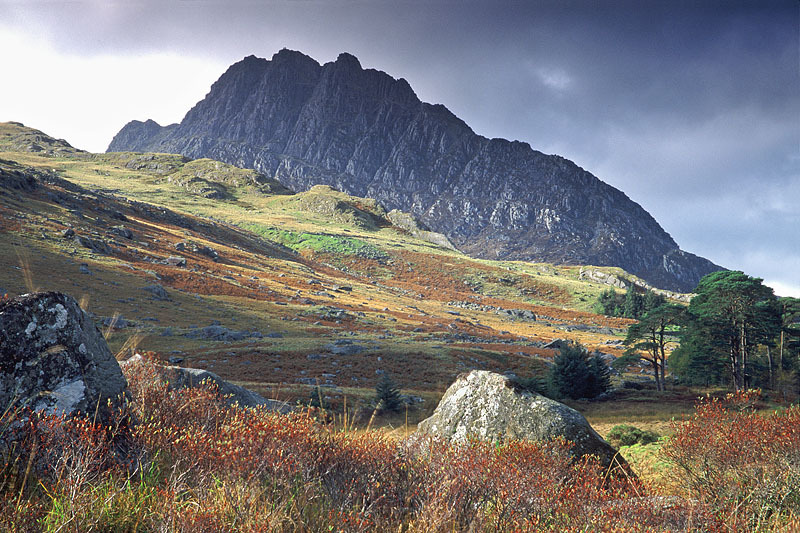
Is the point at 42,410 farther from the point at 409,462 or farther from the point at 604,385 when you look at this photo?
the point at 604,385

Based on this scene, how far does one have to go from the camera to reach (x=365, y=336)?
34.2 m

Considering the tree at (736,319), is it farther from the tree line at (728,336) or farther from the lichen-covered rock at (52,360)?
the lichen-covered rock at (52,360)

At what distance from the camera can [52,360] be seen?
3.82 metres

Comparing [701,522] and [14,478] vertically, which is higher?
[14,478]

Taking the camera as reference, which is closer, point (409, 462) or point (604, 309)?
point (409, 462)

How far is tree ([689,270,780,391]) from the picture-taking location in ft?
78.3

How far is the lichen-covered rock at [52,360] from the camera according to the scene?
11.7ft

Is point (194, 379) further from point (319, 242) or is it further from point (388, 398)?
point (319, 242)

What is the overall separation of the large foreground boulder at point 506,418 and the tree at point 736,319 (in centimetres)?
2371

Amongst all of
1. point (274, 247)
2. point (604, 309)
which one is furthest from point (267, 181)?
point (604, 309)

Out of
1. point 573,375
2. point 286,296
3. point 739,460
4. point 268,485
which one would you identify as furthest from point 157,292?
point 739,460

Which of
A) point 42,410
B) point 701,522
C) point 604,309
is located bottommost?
point 604,309

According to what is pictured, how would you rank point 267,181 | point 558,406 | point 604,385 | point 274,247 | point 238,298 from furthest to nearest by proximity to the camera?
point 267,181, point 274,247, point 238,298, point 604,385, point 558,406

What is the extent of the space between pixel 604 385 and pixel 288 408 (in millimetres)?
20211
